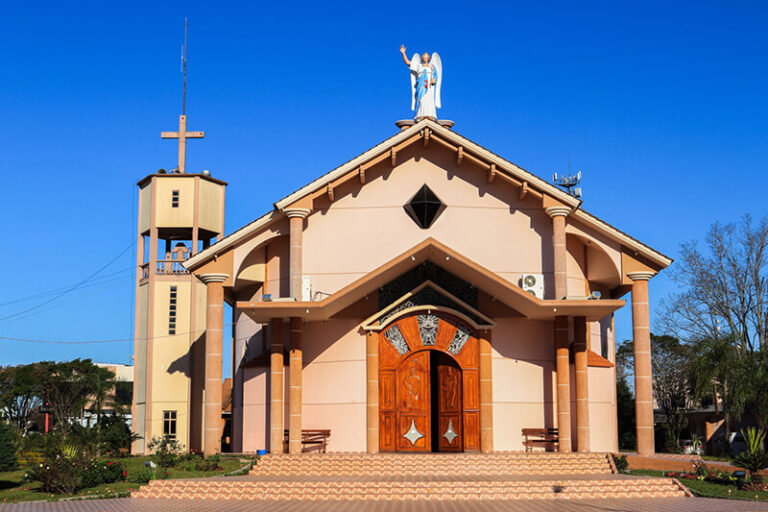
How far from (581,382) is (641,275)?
3.17 m

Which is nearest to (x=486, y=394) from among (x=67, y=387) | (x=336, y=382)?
(x=336, y=382)

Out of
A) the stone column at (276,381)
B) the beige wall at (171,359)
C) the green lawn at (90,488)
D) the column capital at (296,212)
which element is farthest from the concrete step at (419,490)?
the beige wall at (171,359)

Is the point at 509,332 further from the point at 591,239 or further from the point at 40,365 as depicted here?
the point at 40,365

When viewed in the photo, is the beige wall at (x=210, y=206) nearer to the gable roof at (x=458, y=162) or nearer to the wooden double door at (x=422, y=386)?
the gable roof at (x=458, y=162)

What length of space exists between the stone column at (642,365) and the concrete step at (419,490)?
459 cm

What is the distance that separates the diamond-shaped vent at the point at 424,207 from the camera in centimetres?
2462

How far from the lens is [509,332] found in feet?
79.9

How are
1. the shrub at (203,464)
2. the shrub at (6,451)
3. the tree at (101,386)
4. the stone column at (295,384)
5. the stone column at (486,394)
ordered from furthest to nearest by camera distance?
1. the tree at (101,386)
2. the stone column at (486,394)
3. the stone column at (295,384)
4. the shrub at (203,464)
5. the shrub at (6,451)

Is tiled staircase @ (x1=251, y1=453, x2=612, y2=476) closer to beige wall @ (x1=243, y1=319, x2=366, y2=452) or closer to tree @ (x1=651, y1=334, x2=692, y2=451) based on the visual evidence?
beige wall @ (x1=243, y1=319, x2=366, y2=452)

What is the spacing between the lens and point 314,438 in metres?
24.1

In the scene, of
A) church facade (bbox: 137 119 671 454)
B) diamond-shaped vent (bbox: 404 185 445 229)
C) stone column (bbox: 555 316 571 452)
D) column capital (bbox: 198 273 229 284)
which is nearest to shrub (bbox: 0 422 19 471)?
church facade (bbox: 137 119 671 454)

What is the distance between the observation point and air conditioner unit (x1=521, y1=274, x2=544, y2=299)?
23906 millimetres

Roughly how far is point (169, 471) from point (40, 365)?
1440 inches

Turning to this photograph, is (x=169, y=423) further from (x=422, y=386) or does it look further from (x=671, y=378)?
(x=671, y=378)
